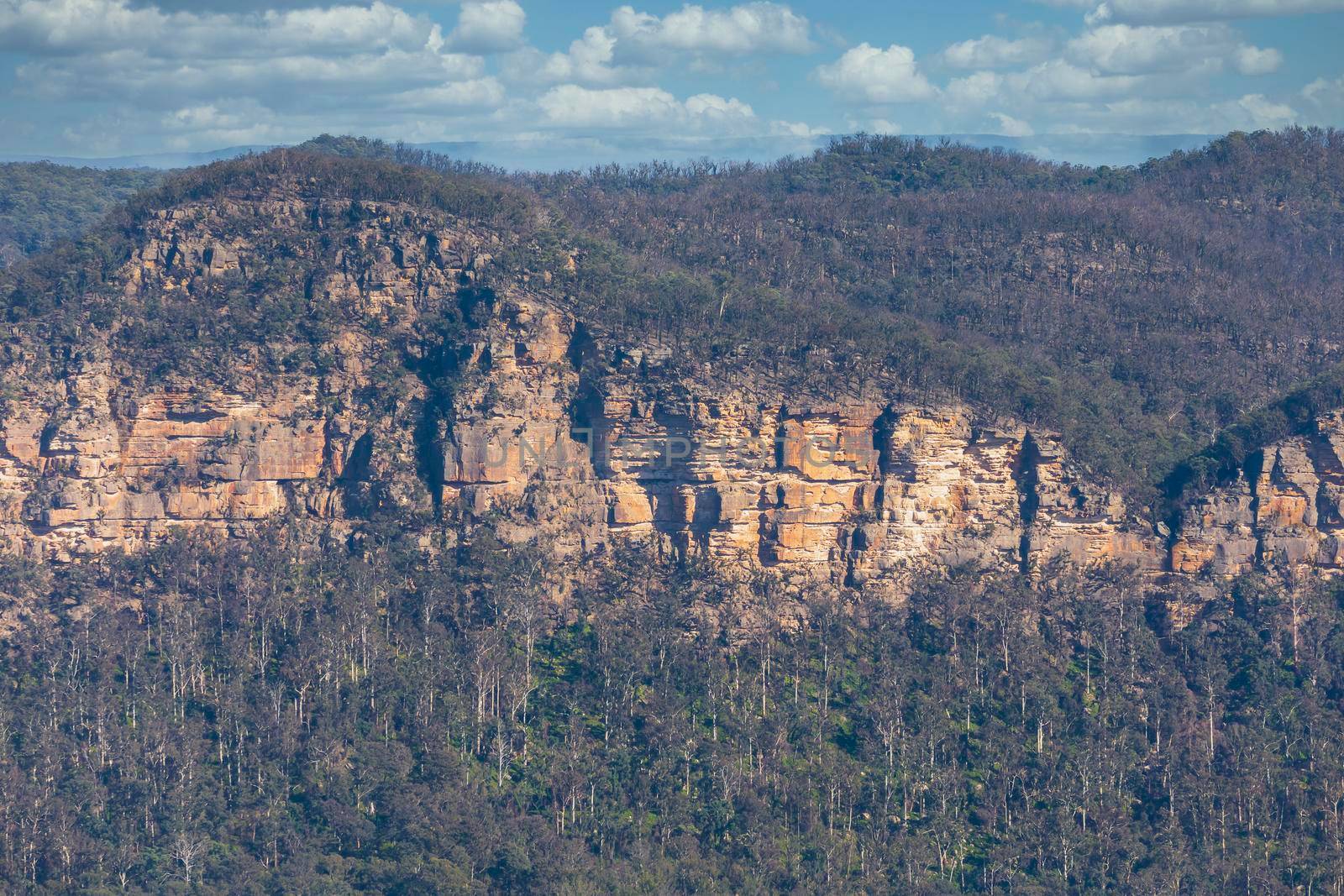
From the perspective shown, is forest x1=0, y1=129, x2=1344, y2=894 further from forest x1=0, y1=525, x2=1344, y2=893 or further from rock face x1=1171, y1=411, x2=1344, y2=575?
rock face x1=1171, y1=411, x2=1344, y2=575

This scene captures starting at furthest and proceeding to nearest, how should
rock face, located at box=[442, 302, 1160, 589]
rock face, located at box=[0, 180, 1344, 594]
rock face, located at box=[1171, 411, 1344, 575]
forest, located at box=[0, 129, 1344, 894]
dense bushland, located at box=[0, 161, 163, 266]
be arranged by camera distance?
dense bushland, located at box=[0, 161, 163, 266] → rock face, located at box=[442, 302, 1160, 589] → rock face, located at box=[0, 180, 1344, 594] → rock face, located at box=[1171, 411, 1344, 575] → forest, located at box=[0, 129, 1344, 894]

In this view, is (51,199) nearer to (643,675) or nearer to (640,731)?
(643,675)

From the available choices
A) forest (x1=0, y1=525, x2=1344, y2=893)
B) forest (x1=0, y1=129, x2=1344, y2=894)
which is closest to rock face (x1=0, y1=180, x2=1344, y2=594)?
forest (x1=0, y1=129, x2=1344, y2=894)

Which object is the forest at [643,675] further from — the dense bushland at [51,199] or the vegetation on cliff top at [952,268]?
the dense bushland at [51,199]

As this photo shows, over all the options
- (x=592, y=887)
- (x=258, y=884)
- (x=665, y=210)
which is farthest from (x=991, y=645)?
(x=665, y=210)

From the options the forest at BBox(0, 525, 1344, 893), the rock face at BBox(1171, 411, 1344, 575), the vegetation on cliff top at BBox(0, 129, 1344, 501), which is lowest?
the forest at BBox(0, 525, 1344, 893)

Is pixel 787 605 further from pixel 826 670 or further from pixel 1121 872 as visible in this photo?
pixel 1121 872

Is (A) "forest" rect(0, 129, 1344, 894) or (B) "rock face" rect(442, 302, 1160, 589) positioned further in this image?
(B) "rock face" rect(442, 302, 1160, 589)
